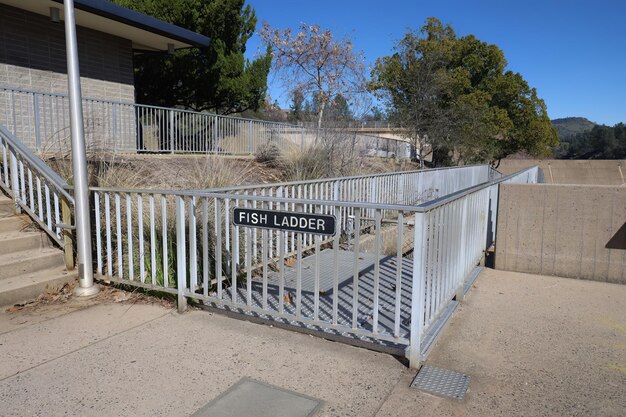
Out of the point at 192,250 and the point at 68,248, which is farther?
the point at 68,248

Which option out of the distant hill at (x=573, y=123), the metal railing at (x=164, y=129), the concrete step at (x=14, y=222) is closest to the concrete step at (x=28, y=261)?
the concrete step at (x=14, y=222)

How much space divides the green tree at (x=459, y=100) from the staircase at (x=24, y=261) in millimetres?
20362

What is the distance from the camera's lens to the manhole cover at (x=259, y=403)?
314 cm

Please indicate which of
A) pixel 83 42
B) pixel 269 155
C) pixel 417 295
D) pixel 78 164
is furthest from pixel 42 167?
pixel 83 42

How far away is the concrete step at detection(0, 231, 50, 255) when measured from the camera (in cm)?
562

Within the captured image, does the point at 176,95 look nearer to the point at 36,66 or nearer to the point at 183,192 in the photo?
the point at 36,66

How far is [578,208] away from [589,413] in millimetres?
4035

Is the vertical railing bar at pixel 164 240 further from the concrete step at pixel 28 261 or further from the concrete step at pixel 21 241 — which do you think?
the concrete step at pixel 21 241

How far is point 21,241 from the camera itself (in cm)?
575

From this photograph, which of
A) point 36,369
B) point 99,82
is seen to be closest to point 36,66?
point 99,82

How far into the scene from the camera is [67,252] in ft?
18.7

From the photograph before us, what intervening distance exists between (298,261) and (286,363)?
0.92m

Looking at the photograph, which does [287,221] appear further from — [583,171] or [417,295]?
[583,171]

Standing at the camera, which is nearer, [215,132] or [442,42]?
[215,132]
